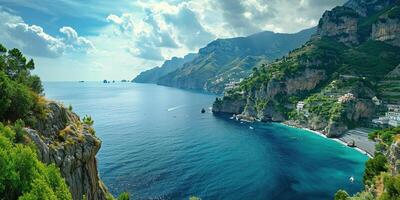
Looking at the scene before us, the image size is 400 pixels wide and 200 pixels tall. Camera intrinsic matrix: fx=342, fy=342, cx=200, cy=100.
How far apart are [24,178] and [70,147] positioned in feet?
71.9

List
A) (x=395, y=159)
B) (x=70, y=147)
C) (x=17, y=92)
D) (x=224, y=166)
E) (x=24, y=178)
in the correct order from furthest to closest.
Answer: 1. (x=224, y=166)
2. (x=395, y=159)
3. (x=70, y=147)
4. (x=17, y=92)
5. (x=24, y=178)

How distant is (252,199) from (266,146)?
77.2 metres

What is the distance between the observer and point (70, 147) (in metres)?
53.1

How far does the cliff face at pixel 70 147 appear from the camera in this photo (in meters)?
49.1

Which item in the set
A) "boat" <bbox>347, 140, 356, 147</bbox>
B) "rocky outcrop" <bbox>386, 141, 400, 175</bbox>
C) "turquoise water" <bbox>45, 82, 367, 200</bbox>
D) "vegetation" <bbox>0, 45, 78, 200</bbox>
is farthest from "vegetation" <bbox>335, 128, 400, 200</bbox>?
Answer: "boat" <bbox>347, 140, 356, 147</bbox>

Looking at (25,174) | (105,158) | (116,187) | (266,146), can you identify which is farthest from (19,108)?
(266,146)

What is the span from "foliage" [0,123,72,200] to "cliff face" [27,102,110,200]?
11652 mm

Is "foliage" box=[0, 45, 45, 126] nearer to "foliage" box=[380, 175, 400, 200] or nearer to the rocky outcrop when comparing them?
"foliage" box=[380, 175, 400, 200]

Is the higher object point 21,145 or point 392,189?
point 21,145

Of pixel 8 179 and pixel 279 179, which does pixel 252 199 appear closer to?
pixel 279 179

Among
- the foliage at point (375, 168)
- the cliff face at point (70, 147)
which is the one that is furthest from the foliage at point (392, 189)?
the cliff face at point (70, 147)

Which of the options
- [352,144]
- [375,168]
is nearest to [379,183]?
[375,168]

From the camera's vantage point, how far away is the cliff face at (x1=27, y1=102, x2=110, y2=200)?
161ft

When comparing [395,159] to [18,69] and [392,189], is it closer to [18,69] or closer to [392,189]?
[392,189]
